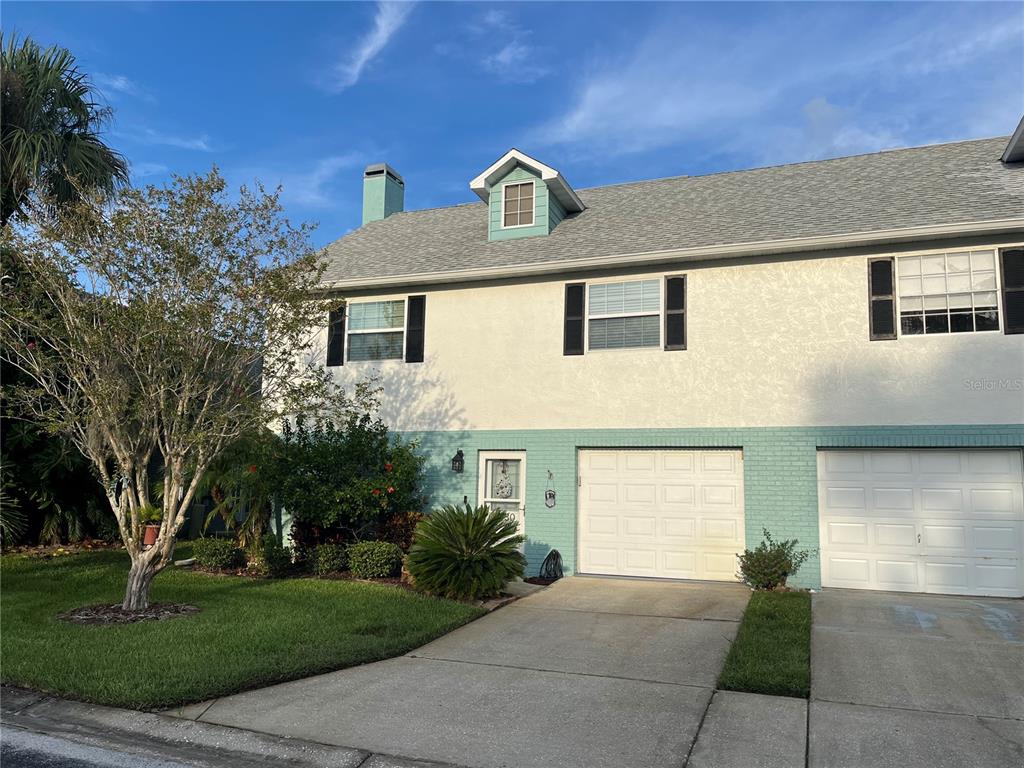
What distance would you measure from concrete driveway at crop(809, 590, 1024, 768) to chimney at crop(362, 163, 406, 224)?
43.8 ft

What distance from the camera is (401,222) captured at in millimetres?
17438

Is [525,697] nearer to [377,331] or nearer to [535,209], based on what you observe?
[377,331]

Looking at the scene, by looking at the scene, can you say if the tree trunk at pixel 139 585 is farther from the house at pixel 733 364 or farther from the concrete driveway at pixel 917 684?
the concrete driveway at pixel 917 684

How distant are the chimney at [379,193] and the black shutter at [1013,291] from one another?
12.9 meters

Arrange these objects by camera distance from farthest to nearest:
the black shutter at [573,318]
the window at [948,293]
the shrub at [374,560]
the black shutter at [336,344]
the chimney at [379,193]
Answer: the chimney at [379,193] → the black shutter at [336,344] → the black shutter at [573,318] → the shrub at [374,560] → the window at [948,293]

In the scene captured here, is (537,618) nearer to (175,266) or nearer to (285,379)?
(285,379)

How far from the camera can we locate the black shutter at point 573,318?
41.4 ft

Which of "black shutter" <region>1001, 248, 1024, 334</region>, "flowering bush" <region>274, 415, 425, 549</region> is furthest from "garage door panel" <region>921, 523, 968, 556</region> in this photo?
"flowering bush" <region>274, 415, 425, 549</region>

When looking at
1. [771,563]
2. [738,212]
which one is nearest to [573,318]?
[738,212]

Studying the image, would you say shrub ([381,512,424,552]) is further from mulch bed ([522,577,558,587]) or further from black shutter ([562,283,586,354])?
black shutter ([562,283,586,354])

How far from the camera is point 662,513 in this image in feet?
38.7

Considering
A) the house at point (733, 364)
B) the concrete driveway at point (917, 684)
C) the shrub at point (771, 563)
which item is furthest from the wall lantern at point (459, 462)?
the concrete driveway at point (917, 684)

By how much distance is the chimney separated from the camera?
18.5m

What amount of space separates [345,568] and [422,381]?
3492 millimetres
